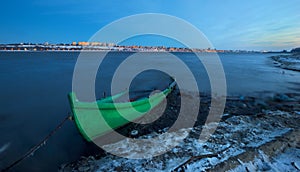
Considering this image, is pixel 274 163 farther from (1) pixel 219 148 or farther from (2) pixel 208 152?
(2) pixel 208 152

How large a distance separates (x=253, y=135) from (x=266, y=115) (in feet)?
8.39

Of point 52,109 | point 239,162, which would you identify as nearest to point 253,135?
point 239,162

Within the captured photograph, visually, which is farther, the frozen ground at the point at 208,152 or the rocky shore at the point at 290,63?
the rocky shore at the point at 290,63

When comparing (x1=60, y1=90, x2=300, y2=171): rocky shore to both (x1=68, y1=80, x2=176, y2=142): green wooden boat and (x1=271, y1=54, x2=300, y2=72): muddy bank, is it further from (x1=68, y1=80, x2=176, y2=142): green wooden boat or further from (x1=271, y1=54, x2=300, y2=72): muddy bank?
(x1=271, y1=54, x2=300, y2=72): muddy bank

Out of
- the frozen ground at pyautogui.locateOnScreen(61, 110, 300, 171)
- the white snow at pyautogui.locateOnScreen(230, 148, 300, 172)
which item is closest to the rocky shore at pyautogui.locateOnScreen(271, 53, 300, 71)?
the frozen ground at pyautogui.locateOnScreen(61, 110, 300, 171)

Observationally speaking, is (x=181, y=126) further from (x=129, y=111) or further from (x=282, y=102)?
(x=282, y=102)

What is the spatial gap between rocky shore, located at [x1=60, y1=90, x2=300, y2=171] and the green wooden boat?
58cm

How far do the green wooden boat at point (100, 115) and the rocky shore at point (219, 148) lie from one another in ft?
1.90

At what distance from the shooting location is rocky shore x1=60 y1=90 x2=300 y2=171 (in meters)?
3.92

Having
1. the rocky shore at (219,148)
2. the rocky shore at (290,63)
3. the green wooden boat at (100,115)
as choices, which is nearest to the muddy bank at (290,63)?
the rocky shore at (290,63)

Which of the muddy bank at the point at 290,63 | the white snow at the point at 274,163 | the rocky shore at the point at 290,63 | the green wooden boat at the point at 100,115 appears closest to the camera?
the white snow at the point at 274,163

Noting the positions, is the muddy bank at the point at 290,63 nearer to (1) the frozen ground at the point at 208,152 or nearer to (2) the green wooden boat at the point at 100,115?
(1) the frozen ground at the point at 208,152

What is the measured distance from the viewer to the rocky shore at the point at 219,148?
154 inches

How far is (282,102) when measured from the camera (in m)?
9.93
